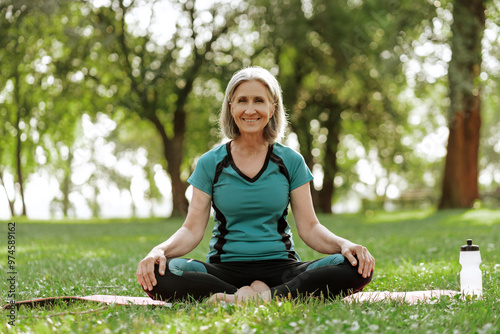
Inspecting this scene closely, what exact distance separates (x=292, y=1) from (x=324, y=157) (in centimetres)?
1052

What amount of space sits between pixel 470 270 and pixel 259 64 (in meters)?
25.3

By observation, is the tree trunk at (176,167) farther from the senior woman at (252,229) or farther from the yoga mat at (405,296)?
the yoga mat at (405,296)

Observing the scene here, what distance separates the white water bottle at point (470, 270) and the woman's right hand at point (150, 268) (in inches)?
91.2

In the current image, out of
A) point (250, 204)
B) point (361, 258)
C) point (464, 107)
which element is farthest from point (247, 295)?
point (464, 107)

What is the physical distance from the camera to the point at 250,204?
4406 mm

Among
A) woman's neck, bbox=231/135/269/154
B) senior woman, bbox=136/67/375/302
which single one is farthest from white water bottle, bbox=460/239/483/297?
woman's neck, bbox=231/135/269/154

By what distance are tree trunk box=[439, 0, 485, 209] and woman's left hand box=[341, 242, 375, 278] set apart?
14816 mm

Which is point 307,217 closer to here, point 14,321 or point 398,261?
point 14,321

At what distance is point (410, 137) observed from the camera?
151ft

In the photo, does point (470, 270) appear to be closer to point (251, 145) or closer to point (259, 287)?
point (259, 287)

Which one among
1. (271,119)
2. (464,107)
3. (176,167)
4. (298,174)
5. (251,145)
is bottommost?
(298,174)

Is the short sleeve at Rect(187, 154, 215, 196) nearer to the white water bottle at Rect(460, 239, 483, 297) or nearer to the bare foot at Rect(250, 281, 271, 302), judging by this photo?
the bare foot at Rect(250, 281, 271, 302)

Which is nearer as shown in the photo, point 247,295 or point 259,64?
point 247,295

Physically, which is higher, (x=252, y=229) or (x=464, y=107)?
(x=464, y=107)
